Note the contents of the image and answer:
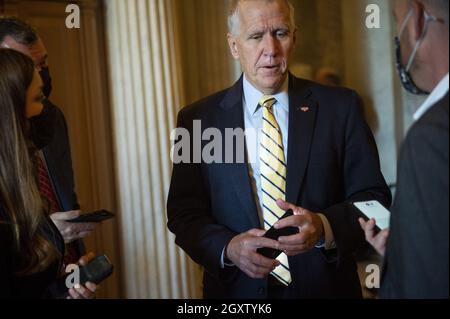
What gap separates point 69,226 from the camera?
2.48 m

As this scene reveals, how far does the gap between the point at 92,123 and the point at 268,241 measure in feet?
8.17

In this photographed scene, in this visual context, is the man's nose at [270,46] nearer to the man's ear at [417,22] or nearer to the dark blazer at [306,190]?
the dark blazer at [306,190]

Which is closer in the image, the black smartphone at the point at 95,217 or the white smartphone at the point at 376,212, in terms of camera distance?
the white smartphone at the point at 376,212

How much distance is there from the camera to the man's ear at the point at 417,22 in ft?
4.84

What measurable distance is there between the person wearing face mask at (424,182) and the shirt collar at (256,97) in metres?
1.00

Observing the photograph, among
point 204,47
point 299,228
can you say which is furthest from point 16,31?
point 204,47

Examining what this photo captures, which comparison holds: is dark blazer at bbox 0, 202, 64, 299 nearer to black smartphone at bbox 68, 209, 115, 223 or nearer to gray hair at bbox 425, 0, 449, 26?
black smartphone at bbox 68, 209, 115, 223

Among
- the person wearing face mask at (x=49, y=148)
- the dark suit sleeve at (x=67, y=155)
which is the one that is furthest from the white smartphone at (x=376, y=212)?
the dark suit sleeve at (x=67, y=155)

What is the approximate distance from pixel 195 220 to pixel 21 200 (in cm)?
76

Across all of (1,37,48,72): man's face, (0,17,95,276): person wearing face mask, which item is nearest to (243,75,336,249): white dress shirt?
(0,17,95,276): person wearing face mask

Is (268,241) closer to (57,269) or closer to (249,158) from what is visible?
(249,158)

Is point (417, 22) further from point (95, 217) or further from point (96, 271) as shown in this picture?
point (95, 217)

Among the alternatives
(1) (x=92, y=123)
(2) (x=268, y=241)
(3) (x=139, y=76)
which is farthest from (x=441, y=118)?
(1) (x=92, y=123)
